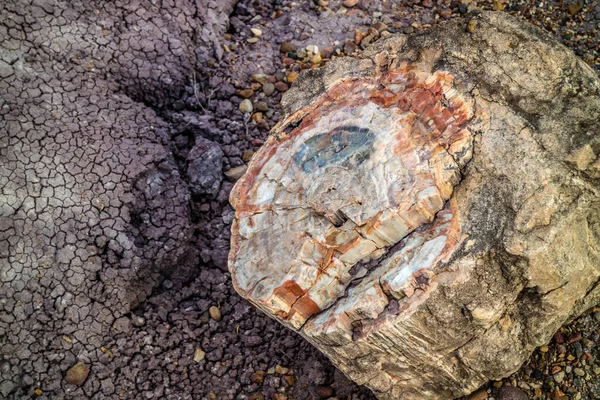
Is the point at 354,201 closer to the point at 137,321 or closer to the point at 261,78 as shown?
the point at 137,321

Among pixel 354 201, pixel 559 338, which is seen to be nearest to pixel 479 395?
pixel 559 338

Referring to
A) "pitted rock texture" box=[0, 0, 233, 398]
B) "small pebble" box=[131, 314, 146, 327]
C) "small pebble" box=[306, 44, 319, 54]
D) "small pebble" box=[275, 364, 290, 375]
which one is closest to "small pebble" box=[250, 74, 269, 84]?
"small pebble" box=[306, 44, 319, 54]

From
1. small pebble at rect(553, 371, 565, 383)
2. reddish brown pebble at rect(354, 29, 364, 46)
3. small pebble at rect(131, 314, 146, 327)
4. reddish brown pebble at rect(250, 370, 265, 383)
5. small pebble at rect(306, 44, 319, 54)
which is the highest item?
reddish brown pebble at rect(354, 29, 364, 46)

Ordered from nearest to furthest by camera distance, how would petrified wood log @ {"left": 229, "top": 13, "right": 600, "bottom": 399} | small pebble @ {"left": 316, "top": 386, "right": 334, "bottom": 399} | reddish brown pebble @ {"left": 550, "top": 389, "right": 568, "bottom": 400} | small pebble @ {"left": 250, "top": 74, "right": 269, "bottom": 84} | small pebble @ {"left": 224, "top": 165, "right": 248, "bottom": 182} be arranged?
petrified wood log @ {"left": 229, "top": 13, "right": 600, "bottom": 399} → reddish brown pebble @ {"left": 550, "top": 389, "right": 568, "bottom": 400} → small pebble @ {"left": 316, "top": 386, "right": 334, "bottom": 399} → small pebble @ {"left": 224, "top": 165, "right": 248, "bottom": 182} → small pebble @ {"left": 250, "top": 74, "right": 269, "bottom": 84}

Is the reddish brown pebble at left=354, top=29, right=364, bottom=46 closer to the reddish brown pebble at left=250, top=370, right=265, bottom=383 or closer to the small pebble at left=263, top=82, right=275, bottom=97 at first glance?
the small pebble at left=263, top=82, right=275, bottom=97

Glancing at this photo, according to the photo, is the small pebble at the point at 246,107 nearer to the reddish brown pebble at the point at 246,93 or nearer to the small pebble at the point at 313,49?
the reddish brown pebble at the point at 246,93

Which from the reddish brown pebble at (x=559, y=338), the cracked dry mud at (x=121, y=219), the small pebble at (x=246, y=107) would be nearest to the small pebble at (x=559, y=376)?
the reddish brown pebble at (x=559, y=338)

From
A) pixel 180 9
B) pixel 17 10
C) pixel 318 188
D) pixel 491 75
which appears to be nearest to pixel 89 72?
pixel 17 10
